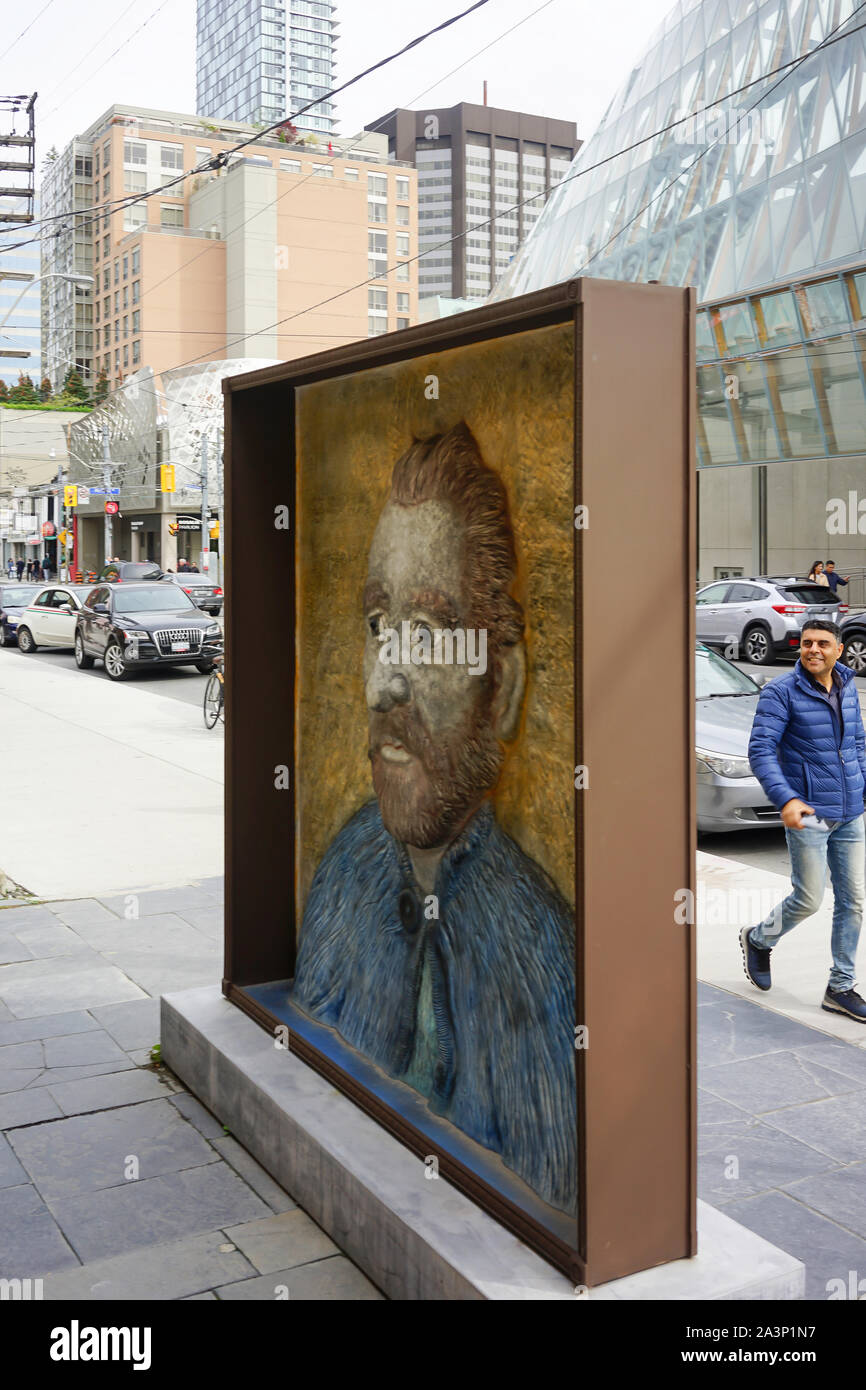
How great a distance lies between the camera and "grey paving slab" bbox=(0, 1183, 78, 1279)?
12.7 feet

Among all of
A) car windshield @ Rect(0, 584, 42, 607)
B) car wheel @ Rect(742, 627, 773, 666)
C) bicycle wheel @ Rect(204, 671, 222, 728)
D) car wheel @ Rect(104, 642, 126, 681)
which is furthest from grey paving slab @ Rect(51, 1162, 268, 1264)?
car windshield @ Rect(0, 584, 42, 607)

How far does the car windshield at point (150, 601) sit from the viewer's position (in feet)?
83.1

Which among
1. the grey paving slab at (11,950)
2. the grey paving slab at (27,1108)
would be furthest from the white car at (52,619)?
the grey paving slab at (27,1108)

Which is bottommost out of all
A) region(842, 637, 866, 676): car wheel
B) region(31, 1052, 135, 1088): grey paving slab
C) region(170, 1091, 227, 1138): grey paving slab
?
region(170, 1091, 227, 1138): grey paving slab

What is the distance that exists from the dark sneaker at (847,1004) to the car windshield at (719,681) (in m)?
5.03

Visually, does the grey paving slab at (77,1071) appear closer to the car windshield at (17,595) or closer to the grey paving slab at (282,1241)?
the grey paving slab at (282,1241)

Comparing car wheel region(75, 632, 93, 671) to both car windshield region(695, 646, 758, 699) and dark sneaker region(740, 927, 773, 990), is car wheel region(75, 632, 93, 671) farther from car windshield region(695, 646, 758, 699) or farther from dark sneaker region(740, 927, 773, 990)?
dark sneaker region(740, 927, 773, 990)

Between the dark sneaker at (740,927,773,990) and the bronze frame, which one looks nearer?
the bronze frame

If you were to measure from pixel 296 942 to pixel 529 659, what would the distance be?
2192 millimetres

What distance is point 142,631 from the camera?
23672mm

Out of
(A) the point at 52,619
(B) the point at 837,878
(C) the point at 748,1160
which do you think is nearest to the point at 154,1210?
(C) the point at 748,1160

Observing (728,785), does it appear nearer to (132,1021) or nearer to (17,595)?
(132,1021)

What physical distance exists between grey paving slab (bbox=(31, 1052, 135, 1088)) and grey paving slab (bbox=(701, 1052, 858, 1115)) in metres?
2.38
